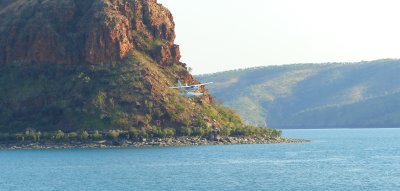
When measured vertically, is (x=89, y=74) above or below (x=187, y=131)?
above

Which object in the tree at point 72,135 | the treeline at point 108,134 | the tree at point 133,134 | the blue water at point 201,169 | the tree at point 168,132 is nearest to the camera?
the blue water at point 201,169

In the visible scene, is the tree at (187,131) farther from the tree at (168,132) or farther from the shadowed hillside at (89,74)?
the tree at (168,132)

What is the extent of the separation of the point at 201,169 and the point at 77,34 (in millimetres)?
75460

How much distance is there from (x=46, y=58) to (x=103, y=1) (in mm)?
16779

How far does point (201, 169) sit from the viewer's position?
12350 centimetres

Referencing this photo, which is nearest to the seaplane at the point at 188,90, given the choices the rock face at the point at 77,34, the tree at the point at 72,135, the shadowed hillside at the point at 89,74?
the shadowed hillside at the point at 89,74

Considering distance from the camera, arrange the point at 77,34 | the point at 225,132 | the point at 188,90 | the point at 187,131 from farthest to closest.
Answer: the point at 188,90, the point at 77,34, the point at 225,132, the point at 187,131

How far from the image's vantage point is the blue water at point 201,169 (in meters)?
104

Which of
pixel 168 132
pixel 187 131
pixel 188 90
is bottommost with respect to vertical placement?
pixel 168 132

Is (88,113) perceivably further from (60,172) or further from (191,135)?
(60,172)

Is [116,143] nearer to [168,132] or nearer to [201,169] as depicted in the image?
[168,132]

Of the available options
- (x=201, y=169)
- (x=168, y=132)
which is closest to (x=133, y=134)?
(x=168, y=132)

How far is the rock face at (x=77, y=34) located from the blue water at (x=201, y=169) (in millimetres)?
32307

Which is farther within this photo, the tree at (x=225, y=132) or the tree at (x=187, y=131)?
the tree at (x=225, y=132)
